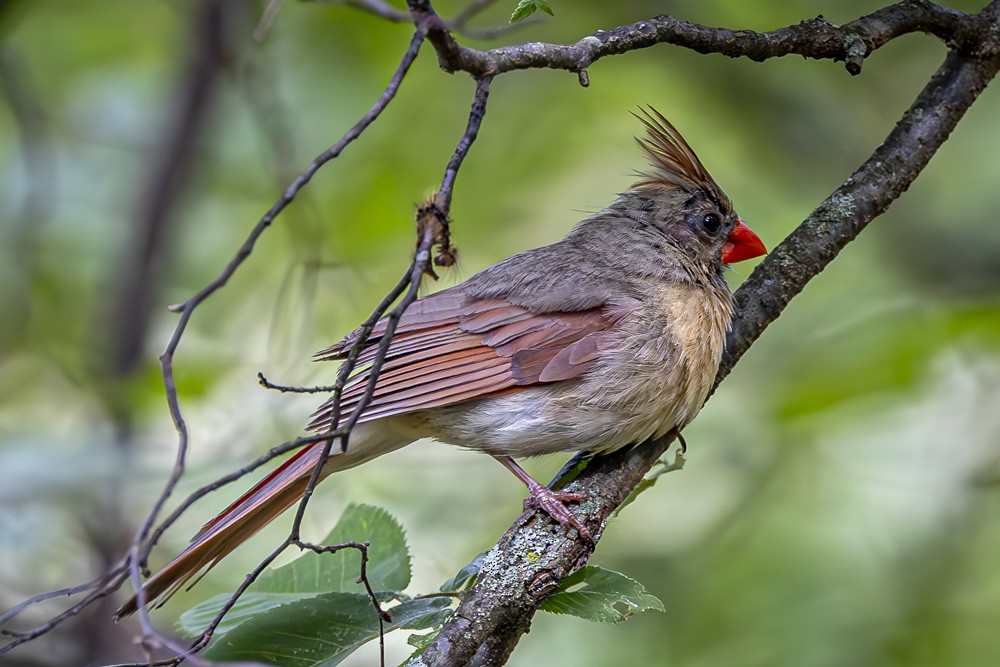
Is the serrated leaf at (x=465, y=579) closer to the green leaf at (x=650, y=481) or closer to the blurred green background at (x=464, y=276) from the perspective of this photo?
the green leaf at (x=650, y=481)

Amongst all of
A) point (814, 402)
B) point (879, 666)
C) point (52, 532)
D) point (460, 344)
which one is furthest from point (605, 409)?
point (52, 532)

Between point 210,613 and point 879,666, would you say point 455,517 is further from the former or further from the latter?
point 210,613

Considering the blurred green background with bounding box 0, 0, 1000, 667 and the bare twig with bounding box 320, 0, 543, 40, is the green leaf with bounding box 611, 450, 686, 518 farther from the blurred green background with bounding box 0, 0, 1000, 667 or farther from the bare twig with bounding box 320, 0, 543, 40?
the bare twig with bounding box 320, 0, 543, 40

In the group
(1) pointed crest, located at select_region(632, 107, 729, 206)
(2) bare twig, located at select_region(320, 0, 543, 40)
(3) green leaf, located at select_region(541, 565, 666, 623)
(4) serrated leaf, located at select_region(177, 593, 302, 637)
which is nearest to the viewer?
(2) bare twig, located at select_region(320, 0, 543, 40)

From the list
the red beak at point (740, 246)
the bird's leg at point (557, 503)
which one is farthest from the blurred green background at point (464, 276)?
the bird's leg at point (557, 503)

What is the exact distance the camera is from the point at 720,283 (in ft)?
12.2

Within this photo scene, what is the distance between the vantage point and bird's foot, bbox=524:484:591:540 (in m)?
2.75

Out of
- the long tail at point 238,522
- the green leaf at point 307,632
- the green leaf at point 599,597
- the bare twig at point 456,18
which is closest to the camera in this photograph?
the bare twig at point 456,18

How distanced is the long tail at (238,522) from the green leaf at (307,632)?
1.70 feet

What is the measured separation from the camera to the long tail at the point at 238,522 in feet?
9.32

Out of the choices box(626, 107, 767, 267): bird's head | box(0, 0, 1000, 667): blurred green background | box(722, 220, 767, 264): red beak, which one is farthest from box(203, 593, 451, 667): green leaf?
box(722, 220, 767, 264): red beak

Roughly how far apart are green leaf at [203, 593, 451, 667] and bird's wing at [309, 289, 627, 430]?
0.87 m

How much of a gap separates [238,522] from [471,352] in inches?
36.6

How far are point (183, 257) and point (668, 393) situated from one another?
299 centimetres
